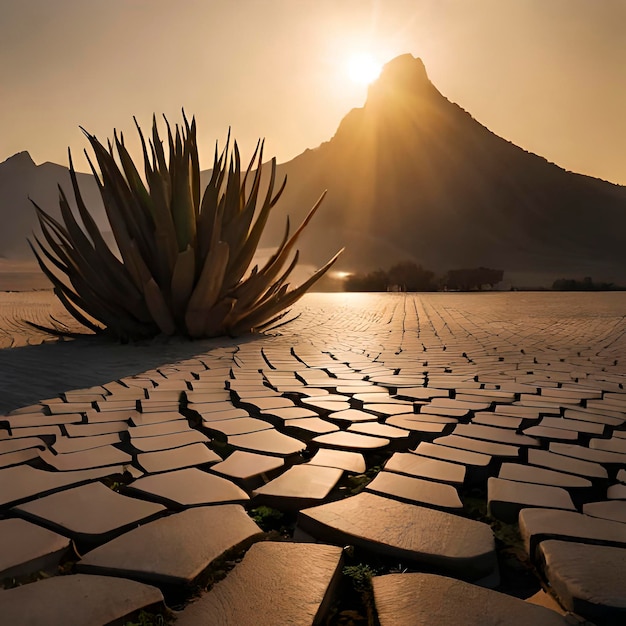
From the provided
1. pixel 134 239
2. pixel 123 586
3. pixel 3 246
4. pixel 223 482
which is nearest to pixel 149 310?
pixel 134 239

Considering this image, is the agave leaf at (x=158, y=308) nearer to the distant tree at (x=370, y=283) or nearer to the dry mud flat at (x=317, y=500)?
the dry mud flat at (x=317, y=500)

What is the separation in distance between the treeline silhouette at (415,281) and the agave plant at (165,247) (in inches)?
613

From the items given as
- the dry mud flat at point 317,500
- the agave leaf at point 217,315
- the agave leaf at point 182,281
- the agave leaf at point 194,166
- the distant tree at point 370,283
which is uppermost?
the agave leaf at point 194,166

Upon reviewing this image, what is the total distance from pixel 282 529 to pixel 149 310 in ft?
14.2

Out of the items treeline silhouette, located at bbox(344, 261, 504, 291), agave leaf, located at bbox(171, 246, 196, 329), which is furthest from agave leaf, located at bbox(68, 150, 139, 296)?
treeline silhouette, located at bbox(344, 261, 504, 291)

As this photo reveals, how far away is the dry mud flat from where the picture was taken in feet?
3.36

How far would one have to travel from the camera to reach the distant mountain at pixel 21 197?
93.1 metres

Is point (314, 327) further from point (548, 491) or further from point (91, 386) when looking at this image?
point (548, 491)

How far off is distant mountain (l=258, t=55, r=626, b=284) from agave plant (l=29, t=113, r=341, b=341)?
43.7m

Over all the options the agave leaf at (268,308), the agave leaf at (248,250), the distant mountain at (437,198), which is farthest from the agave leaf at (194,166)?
the distant mountain at (437,198)

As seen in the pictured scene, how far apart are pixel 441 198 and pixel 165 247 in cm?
5965

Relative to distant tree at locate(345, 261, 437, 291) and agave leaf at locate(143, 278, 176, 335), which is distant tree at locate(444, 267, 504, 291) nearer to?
distant tree at locate(345, 261, 437, 291)

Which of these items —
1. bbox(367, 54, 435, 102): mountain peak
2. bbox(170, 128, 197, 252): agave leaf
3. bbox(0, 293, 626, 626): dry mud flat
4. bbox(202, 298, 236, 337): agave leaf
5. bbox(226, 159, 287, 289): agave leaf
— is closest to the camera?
bbox(0, 293, 626, 626): dry mud flat

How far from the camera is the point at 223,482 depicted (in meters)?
1.62
